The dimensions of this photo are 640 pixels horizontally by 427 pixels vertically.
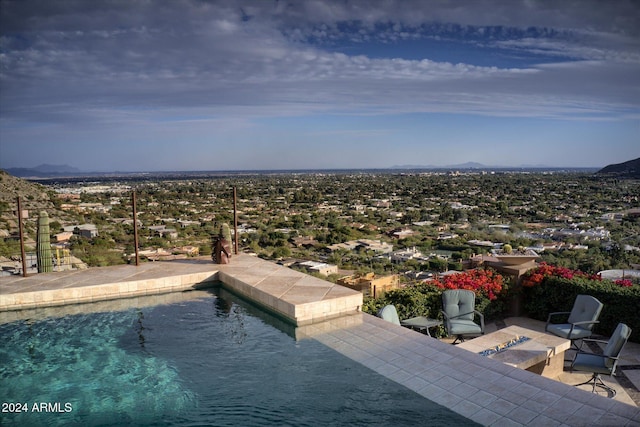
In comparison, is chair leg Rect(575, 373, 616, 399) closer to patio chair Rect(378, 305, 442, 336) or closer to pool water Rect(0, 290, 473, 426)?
patio chair Rect(378, 305, 442, 336)

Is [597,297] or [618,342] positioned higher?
[618,342]

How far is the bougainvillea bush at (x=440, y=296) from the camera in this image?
20.0 feet

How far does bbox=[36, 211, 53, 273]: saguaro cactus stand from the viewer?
25.3 feet

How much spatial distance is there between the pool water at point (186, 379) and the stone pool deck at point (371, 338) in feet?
0.80

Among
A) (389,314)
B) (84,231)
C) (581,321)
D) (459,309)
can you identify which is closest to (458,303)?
(459,309)

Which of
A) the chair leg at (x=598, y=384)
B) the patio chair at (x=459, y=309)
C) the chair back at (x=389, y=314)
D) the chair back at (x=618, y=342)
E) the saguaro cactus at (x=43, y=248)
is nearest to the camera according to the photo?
the chair back at (x=618, y=342)

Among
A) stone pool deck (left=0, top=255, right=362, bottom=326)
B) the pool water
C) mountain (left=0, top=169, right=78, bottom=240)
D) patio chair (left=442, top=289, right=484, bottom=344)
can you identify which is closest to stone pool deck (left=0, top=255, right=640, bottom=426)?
stone pool deck (left=0, top=255, right=362, bottom=326)

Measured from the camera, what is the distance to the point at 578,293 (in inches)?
250

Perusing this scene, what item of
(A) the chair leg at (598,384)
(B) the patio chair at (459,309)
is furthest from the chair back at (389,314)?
(A) the chair leg at (598,384)

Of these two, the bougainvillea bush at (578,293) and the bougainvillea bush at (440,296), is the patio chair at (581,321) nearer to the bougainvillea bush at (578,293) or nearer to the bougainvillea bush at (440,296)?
the bougainvillea bush at (578,293)

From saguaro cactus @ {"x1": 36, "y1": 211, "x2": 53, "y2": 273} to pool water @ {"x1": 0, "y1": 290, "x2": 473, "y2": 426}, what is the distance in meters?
2.13

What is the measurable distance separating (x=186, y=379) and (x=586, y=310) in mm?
4681

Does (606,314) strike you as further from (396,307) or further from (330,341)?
(330,341)

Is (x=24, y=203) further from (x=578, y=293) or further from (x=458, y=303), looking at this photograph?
(x=578, y=293)
